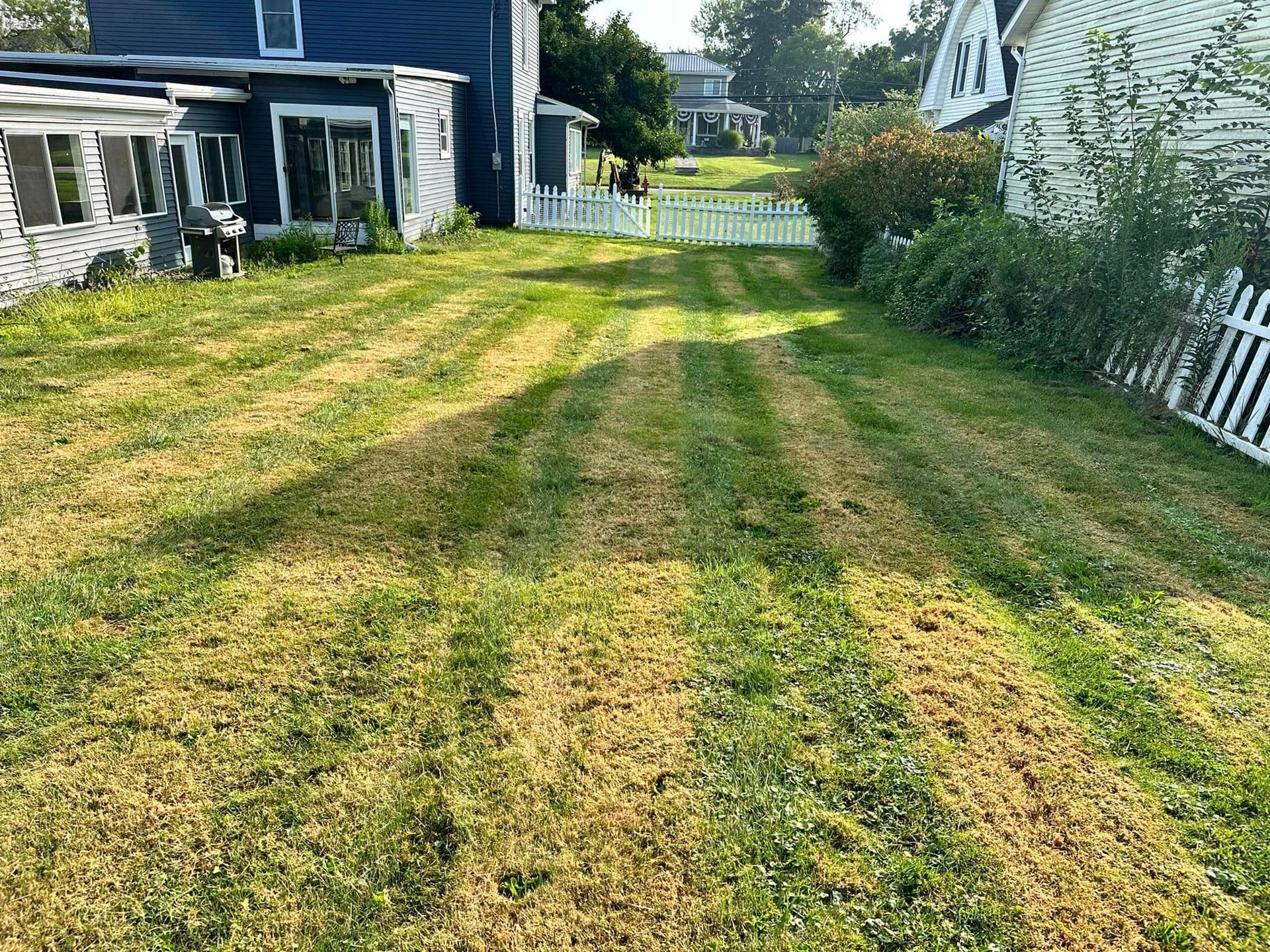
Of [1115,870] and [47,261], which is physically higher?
[47,261]

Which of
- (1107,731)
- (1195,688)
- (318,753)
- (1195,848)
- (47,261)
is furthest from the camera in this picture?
(47,261)

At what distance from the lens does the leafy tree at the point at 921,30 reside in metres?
75.6

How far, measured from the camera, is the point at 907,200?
12398 mm

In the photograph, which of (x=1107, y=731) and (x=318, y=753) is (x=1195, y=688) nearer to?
(x=1107, y=731)

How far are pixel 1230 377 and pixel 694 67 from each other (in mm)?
65195

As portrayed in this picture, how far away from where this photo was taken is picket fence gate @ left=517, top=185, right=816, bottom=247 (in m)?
18.4

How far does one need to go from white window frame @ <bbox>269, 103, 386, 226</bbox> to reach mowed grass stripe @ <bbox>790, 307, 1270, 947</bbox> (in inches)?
459

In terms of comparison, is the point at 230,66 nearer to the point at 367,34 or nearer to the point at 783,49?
the point at 367,34

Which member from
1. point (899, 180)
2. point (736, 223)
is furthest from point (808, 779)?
point (736, 223)

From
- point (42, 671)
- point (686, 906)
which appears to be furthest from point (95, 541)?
point (686, 906)

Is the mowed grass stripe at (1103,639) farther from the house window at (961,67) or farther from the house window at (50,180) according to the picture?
the house window at (961,67)

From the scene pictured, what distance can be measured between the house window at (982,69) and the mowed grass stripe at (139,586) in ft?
85.5

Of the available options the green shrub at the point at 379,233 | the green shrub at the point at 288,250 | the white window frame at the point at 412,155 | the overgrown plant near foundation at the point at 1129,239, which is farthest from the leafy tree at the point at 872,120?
the green shrub at the point at 288,250

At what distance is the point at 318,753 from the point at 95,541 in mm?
2309
